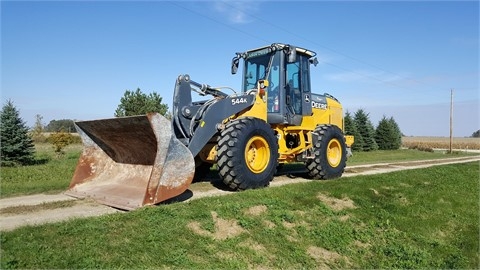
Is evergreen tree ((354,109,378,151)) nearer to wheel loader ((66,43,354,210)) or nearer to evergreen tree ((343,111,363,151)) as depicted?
evergreen tree ((343,111,363,151))

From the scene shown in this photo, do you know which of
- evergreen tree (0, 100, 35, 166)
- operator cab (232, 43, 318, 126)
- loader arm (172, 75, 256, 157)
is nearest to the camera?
loader arm (172, 75, 256, 157)

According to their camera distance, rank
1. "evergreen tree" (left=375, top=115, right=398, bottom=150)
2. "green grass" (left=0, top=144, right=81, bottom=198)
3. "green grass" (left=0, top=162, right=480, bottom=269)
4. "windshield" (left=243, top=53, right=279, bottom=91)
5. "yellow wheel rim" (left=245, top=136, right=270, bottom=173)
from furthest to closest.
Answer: "evergreen tree" (left=375, top=115, right=398, bottom=150), "windshield" (left=243, top=53, right=279, bottom=91), "yellow wheel rim" (left=245, top=136, right=270, bottom=173), "green grass" (left=0, top=144, right=81, bottom=198), "green grass" (left=0, top=162, right=480, bottom=269)

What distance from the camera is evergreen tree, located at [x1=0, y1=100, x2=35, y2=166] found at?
18062 mm

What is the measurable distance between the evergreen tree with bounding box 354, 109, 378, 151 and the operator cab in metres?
30.5

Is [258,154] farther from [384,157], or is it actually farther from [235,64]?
[384,157]

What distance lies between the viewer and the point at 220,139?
783cm

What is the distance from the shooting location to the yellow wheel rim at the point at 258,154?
8555 mm

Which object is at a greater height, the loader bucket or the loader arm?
the loader arm

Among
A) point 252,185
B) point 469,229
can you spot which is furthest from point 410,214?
point 252,185

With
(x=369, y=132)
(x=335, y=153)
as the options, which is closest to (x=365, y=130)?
(x=369, y=132)

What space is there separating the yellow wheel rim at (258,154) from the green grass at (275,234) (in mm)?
697

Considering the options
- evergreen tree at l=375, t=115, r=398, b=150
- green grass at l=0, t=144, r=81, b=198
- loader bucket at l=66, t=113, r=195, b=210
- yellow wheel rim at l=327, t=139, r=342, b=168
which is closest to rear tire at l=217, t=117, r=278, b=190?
loader bucket at l=66, t=113, r=195, b=210

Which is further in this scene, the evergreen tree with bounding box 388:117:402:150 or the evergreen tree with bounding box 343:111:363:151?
the evergreen tree with bounding box 388:117:402:150

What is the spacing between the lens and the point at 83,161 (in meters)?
8.14
